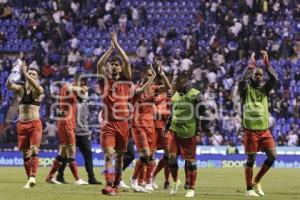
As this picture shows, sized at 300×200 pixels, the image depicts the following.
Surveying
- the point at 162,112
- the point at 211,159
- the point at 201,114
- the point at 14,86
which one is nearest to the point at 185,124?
the point at 201,114

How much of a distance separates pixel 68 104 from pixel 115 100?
467 cm

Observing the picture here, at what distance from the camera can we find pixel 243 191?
18844 mm

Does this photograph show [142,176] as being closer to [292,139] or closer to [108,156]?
[108,156]

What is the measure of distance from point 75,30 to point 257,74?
30073 millimetres

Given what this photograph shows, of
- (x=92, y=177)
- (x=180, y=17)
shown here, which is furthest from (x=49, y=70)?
(x=92, y=177)

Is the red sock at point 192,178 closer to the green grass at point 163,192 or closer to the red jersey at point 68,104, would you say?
the green grass at point 163,192

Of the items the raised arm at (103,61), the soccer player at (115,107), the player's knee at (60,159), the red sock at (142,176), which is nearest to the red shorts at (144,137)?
the red sock at (142,176)

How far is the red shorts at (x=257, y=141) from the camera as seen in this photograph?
58.2 ft

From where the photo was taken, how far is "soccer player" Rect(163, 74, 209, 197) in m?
17.2

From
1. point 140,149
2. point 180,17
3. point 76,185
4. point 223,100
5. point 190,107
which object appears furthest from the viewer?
point 180,17

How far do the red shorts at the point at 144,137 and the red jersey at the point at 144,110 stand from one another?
0.40ft

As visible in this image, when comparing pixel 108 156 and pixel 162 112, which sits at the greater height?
pixel 162 112

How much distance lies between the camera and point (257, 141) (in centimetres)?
1780

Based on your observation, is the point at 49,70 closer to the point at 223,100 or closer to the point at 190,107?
the point at 223,100
